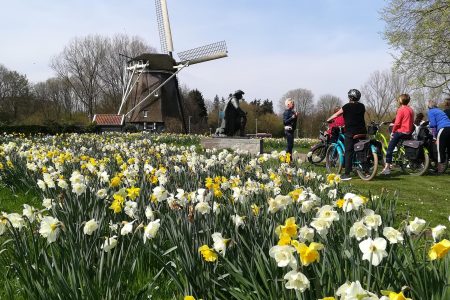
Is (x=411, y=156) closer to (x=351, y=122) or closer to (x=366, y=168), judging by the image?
(x=366, y=168)

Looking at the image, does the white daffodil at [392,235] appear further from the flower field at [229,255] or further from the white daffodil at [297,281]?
the white daffodil at [297,281]

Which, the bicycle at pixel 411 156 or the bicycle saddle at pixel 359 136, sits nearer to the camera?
the bicycle saddle at pixel 359 136

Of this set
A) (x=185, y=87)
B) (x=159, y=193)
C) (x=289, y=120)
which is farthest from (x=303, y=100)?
(x=159, y=193)


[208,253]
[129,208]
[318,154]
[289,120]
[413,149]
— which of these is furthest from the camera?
[318,154]

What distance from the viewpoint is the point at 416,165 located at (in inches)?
377

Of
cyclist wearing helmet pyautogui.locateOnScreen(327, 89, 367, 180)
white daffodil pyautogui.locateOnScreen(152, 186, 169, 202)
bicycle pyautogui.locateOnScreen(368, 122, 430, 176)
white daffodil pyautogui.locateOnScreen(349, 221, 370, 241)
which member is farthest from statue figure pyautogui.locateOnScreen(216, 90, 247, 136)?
white daffodil pyautogui.locateOnScreen(349, 221, 370, 241)

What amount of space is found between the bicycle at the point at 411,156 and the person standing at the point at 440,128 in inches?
13.7

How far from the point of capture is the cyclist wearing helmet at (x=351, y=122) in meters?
8.02

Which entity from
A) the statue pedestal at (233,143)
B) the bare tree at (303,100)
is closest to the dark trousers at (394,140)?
the statue pedestal at (233,143)

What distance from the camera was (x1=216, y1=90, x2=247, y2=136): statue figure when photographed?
15578mm

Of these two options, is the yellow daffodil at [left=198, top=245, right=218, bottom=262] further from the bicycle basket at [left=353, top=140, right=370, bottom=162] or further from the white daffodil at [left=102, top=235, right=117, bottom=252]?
the bicycle basket at [left=353, top=140, right=370, bottom=162]

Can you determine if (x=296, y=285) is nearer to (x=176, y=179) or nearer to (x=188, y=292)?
(x=188, y=292)

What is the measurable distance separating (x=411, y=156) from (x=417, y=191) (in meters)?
2.13

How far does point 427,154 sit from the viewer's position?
30.6ft
